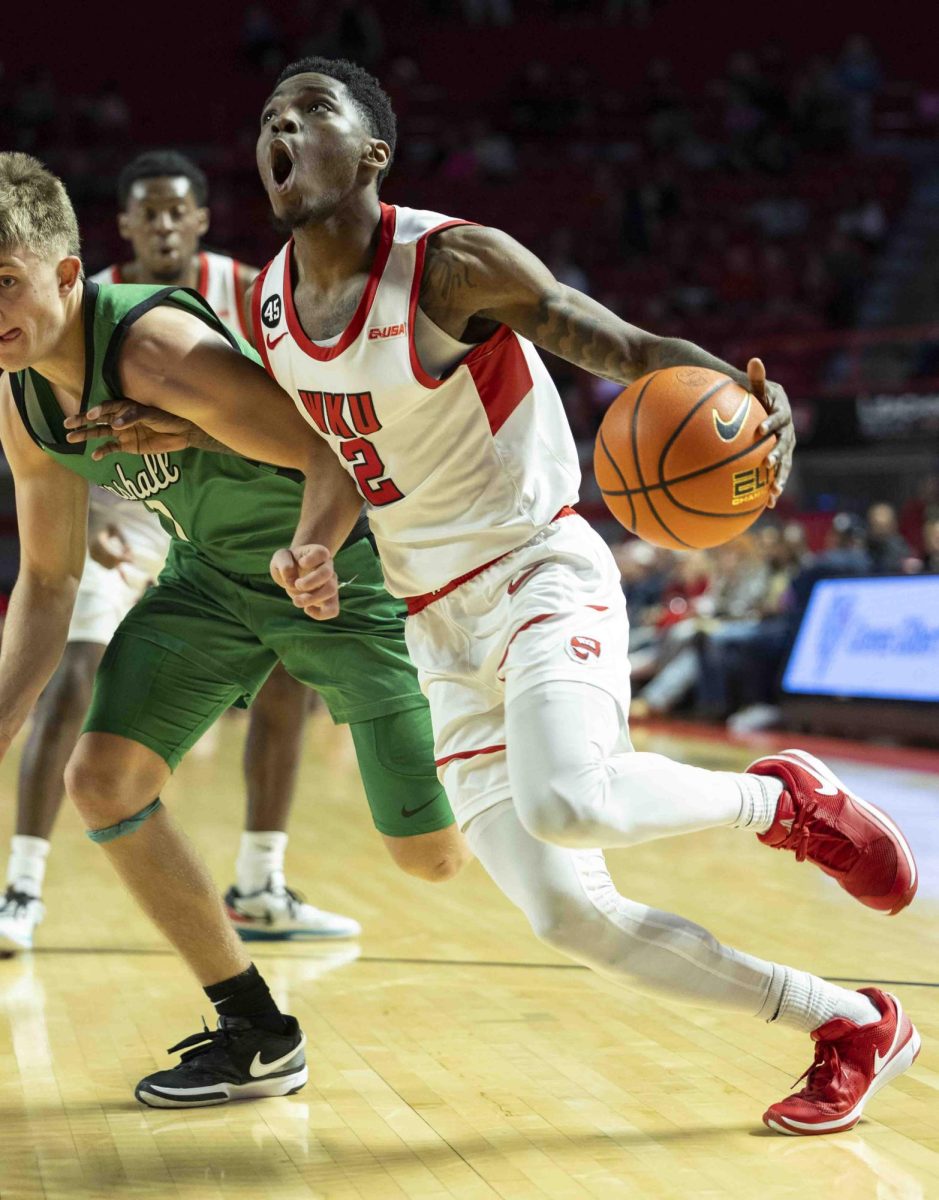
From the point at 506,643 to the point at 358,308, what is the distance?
68 cm

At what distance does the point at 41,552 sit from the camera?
10.1ft

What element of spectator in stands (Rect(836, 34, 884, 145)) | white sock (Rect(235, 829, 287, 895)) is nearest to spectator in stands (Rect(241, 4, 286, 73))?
spectator in stands (Rect(836, 34, 884, 145))

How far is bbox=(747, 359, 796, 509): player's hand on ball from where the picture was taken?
8.54ft

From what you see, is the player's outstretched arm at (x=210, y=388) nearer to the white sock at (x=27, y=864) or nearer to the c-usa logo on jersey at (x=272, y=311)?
the c-usa logo on jersey at (x=272, y=311)

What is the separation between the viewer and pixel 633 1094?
9.55 ft

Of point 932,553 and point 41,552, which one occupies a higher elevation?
point 41,552

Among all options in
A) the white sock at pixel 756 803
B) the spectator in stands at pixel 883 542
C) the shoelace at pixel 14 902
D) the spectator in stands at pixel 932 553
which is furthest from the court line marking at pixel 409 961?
Result: the spectator in stands at pixel 883 542

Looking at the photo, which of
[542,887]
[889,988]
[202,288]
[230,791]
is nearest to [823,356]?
[230,791]

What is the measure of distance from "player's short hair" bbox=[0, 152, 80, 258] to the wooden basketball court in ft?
5.39

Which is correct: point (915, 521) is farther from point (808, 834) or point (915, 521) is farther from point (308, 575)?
point (308, 575)

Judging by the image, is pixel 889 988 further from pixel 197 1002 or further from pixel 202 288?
pixel 202 288

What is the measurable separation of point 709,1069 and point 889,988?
0.84m

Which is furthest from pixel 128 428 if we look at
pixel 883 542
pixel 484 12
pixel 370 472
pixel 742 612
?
pixel 484 12

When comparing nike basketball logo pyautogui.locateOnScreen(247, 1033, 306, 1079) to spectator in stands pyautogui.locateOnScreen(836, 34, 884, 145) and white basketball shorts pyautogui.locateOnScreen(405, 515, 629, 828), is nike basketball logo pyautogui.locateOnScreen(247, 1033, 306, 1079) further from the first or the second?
spectator in stands pyautogui.locateOnScreen(836, 34, 884, 145)
